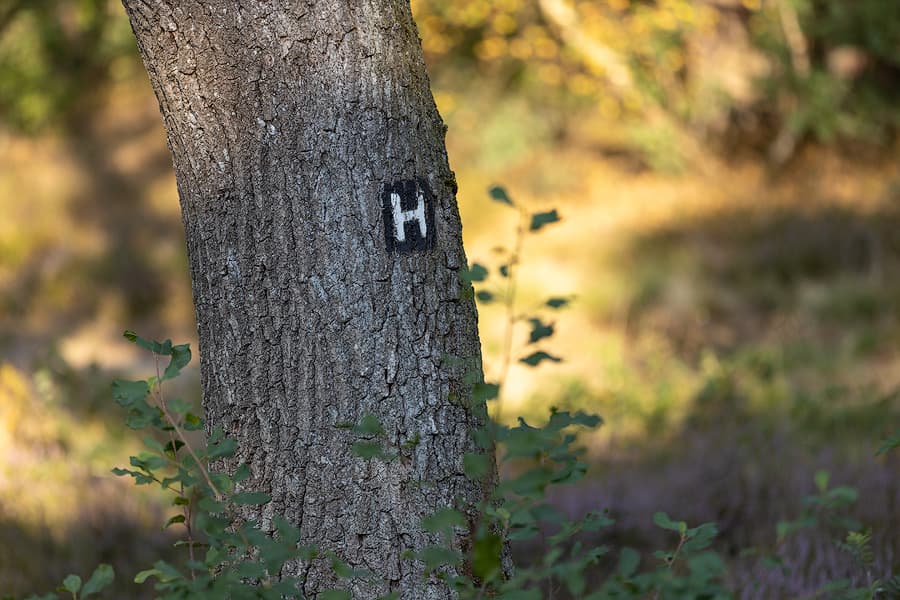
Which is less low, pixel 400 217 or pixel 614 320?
pixel 614 320

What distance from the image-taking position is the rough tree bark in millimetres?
2031

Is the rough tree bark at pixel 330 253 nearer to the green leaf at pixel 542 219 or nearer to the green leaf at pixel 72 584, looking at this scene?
the green leaf at pixel 542 219

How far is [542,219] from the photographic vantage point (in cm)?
183

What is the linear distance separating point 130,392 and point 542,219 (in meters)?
0.88

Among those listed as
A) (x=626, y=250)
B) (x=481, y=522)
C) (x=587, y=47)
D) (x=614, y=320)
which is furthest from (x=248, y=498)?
(x=587, y=47)

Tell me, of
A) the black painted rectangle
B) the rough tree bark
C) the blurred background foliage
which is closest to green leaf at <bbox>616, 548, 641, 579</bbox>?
the rough tree bark

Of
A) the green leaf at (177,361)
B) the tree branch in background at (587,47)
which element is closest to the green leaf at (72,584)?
the green leaf at (177,361)

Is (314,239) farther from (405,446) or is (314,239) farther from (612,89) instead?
(612,89)

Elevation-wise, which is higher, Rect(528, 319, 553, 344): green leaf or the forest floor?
the forest floor

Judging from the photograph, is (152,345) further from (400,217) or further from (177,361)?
(400,217)

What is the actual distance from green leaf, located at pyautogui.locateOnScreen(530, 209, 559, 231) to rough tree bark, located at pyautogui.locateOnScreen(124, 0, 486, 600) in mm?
344

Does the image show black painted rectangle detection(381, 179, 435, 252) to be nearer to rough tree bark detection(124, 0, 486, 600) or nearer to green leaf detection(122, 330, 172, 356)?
rough tree bark detection(124, 0, 486, 600)

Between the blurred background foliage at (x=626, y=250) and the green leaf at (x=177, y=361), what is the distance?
1749 millimetres

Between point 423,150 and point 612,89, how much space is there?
749 cm
